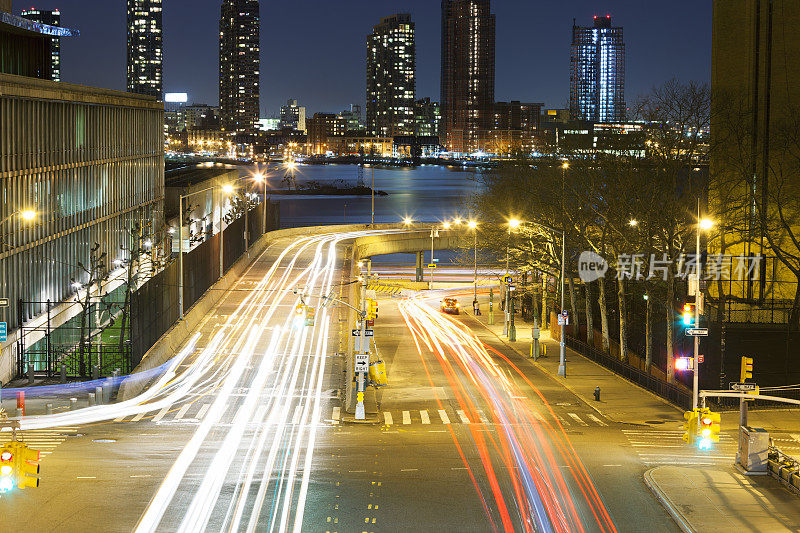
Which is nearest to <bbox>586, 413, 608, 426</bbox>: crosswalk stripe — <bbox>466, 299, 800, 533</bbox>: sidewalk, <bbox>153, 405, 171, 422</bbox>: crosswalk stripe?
<bbox>466, 299, 800, 533</bbox>: sidewalk

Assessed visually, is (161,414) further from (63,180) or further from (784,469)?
(63,180)

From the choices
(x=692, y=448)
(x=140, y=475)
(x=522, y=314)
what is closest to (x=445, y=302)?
(x=522, y=314)

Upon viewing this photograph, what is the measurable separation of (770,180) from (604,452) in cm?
2973

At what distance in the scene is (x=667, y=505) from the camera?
2434 centimetres

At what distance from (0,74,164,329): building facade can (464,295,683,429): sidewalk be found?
25.5 meters

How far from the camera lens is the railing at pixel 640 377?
42.1 metres

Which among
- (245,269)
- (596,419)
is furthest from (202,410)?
(245,269)

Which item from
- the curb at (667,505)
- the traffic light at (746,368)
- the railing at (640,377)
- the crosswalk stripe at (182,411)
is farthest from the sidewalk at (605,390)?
the crosswalk stripe at (182,411)

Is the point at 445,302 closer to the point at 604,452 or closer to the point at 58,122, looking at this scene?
the point at 58,122

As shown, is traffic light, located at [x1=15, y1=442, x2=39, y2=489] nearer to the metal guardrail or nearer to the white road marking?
the white road marking

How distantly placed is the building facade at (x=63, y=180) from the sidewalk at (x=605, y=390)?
25.5 meters

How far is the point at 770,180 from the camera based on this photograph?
54719 mm

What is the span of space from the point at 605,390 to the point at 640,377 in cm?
204

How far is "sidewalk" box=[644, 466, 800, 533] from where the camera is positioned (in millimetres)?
23266
